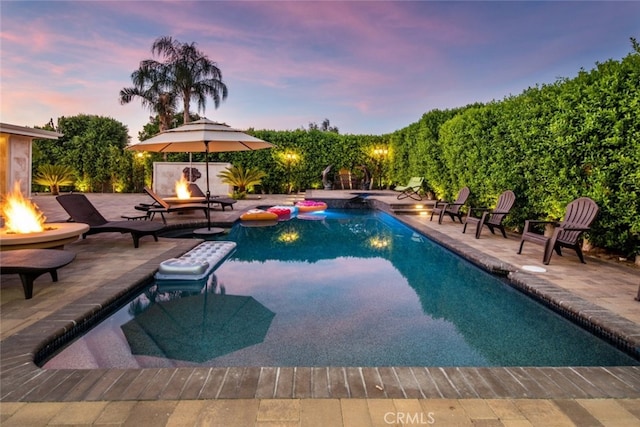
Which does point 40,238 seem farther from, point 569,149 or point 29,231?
point 569,149

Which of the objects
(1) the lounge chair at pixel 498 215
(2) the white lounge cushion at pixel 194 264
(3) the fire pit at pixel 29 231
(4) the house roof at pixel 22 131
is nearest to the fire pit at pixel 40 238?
(3) the fire pit at pixel 29 231

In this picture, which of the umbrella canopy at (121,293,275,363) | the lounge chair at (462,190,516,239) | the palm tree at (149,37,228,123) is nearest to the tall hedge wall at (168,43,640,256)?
the lounge chair at (462,190,516,239)

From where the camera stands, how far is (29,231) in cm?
571

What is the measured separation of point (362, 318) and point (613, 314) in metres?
2.45

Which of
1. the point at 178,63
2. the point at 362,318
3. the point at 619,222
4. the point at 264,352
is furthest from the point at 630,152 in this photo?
the point at 178,63

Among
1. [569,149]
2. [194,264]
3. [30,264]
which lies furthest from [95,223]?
[569,149]

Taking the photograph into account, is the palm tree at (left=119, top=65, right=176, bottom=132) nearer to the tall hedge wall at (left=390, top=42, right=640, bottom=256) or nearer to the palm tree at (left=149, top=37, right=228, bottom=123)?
the palm tree at (left=149, top=37, right=228, bottom=123)

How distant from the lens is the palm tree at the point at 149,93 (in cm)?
2383

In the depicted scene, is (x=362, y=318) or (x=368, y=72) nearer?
(x=362, y=318)

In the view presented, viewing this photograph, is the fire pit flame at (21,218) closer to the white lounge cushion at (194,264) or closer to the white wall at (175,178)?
the white lounge cushion at (194,264)

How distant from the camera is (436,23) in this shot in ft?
42.7

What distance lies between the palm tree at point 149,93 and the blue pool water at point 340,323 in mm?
21733

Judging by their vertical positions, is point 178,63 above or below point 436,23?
above

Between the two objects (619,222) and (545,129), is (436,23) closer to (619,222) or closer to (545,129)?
(545,129)
